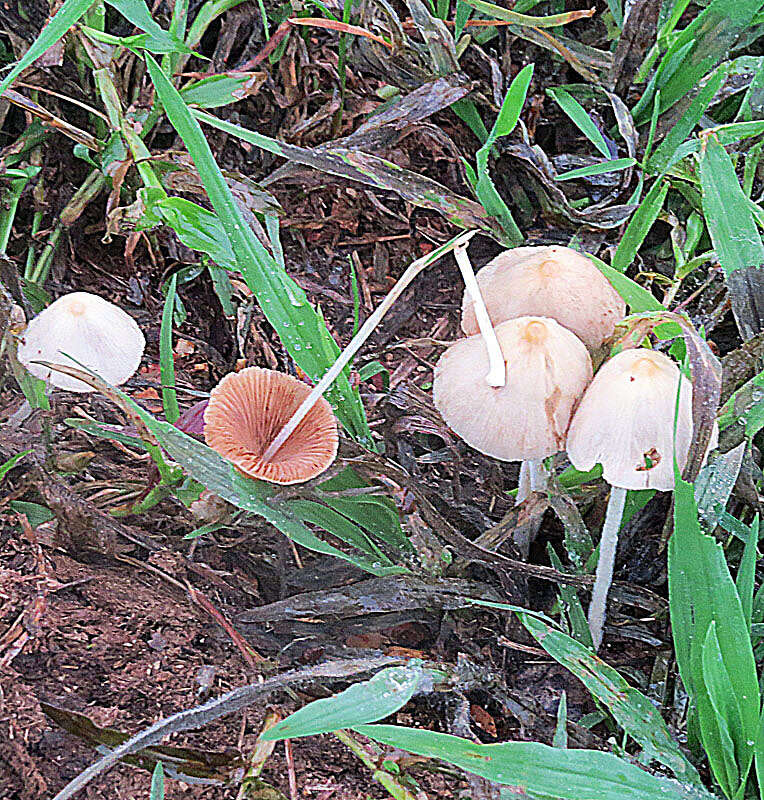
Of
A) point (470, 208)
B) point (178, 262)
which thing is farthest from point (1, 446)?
point (470, 208)

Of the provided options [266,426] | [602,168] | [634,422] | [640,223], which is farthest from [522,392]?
[602,168]

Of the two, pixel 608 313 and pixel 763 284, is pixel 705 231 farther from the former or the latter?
pixel 608 313

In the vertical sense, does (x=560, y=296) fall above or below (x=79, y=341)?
above

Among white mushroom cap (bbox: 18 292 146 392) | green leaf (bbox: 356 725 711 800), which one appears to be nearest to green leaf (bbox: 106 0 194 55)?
white mushroom cap (bbox: 18 292 146 392)

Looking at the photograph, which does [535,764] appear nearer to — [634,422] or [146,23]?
[634,422]

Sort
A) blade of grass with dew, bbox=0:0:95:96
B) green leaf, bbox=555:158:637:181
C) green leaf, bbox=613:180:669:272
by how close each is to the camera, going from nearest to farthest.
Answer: blade of grass with dew, bbox=0:0:95:96
green leaf, bbox=613:180:669:272
green leaf, bbox=555:158:637:181

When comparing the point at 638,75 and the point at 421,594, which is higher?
the point at 638,75

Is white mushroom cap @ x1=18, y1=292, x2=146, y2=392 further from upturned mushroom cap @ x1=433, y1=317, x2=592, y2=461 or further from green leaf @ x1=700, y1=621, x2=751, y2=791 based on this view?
green leaf @ x1=700, y1=621, x2=751, y2=791
